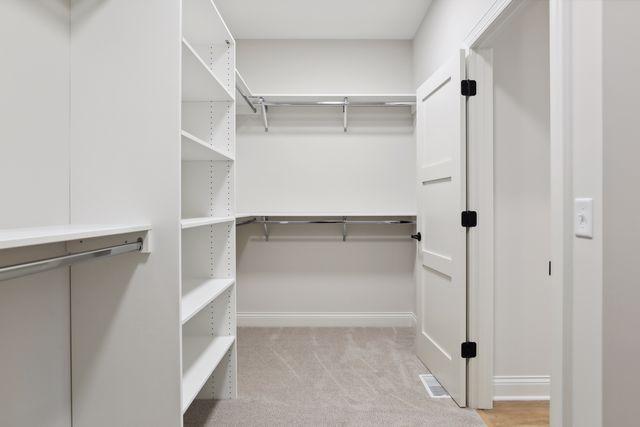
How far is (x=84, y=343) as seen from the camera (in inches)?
51.2

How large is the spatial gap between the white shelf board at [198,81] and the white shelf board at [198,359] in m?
1.35

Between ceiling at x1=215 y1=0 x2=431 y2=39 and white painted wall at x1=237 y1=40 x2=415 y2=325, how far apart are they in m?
0.12

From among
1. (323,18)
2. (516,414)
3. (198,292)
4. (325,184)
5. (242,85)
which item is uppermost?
(323,18)

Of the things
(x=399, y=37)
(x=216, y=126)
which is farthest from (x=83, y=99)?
(x=399, y=37)

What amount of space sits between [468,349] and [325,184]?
1.80 meters

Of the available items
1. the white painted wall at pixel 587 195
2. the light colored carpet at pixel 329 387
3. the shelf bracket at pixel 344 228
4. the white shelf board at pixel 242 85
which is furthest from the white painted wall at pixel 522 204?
the white shelf board at pixel 242 85

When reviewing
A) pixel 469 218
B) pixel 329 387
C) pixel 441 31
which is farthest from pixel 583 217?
pixel 441 31

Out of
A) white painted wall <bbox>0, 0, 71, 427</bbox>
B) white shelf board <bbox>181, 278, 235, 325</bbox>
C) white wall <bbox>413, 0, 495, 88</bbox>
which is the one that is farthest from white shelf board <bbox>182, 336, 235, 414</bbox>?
white wall <bbox>413, 0, 495, 88</bbox>

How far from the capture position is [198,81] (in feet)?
5.77

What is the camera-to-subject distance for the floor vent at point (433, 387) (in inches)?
81.0

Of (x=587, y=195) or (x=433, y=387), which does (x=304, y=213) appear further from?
(x=587, y=195)

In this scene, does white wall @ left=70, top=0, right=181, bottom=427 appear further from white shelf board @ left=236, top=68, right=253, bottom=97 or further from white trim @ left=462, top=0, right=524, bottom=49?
white trim @ left=462, top=0, right=524, bottom=49

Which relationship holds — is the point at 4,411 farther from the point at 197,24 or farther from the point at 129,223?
the point at 197,24

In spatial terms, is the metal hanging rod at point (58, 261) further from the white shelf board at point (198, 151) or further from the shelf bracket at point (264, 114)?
the shelf bracket at point (264, 114)
